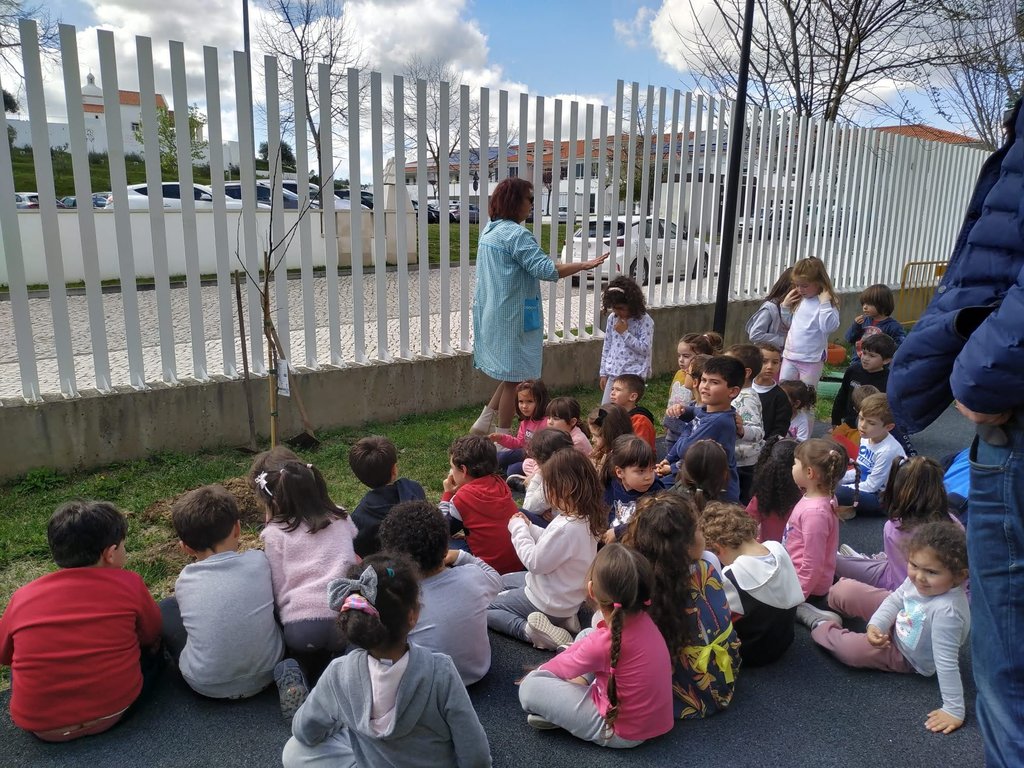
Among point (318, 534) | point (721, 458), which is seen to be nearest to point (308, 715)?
point (318, 534)

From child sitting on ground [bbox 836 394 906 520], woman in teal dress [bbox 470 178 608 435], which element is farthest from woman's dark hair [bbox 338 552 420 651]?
child sitting on ground [bbox 836 394 906 520]

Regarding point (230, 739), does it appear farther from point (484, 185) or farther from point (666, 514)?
point (484, 185)

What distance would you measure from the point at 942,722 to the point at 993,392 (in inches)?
69.8

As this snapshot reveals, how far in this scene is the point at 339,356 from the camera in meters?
5.80

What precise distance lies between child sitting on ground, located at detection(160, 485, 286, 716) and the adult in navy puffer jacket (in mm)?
2219

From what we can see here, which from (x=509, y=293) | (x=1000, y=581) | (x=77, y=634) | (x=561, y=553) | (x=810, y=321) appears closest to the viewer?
(x=1000, y=581)

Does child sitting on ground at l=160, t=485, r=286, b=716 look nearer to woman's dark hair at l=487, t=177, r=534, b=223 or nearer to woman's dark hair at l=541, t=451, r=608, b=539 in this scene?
woman's dark hair at l=541, t=451, r=608, b=539

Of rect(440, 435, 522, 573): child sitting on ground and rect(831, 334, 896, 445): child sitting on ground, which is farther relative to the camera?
rect(831, 334, 896, 445): child sitting on ground

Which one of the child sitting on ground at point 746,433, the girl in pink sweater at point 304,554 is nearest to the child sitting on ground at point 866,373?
the child sitting on ground at point 746,433

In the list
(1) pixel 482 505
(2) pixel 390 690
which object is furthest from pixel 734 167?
(2) pixel 390 690

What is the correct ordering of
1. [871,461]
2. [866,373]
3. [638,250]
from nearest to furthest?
[871,461]
[866,373]
[638,250]

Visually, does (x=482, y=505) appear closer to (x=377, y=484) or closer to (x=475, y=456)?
(x=475, y=456)

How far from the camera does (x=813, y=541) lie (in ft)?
11.2

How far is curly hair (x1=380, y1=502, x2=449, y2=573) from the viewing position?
8.73ft
